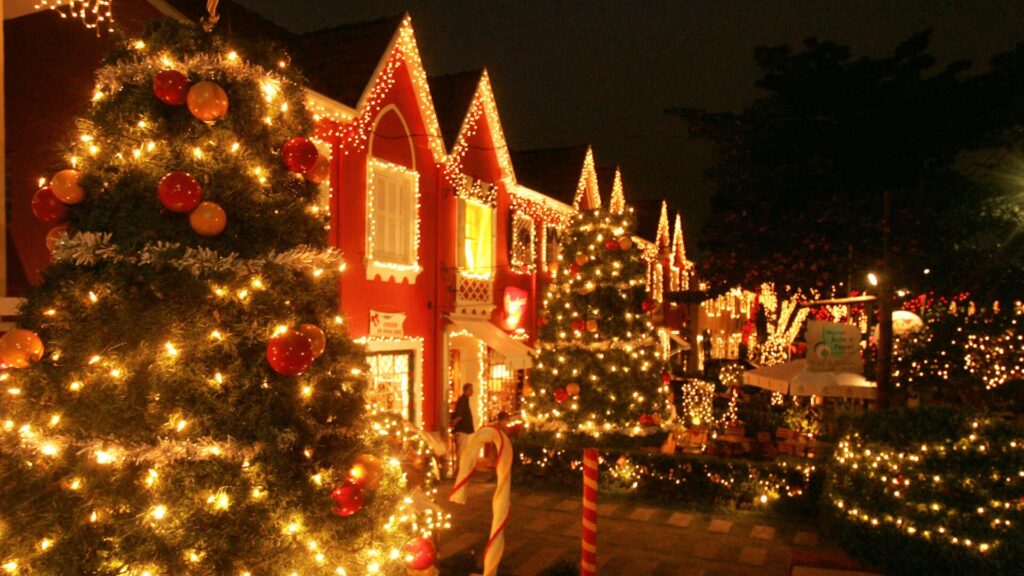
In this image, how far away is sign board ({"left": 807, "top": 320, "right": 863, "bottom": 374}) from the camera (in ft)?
37.6

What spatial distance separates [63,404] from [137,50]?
2.15 metres

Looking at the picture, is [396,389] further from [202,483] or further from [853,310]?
[853,310]

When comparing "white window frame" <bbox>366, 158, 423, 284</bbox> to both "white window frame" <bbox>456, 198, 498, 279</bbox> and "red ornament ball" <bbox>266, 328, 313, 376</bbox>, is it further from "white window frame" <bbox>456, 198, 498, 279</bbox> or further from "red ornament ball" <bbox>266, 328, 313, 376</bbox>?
"red ornament ball" <bbox>266, 328, 313, 376</bbox>

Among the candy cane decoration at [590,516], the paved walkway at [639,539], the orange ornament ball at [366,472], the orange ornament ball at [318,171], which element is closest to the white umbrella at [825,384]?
the paved walkway at [639,539]

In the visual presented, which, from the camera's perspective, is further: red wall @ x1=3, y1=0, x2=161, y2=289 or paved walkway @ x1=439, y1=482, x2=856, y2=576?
red wall @ x1=3, y1=0, x2=161, y2=289

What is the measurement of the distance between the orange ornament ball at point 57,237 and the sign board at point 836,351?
10.4m

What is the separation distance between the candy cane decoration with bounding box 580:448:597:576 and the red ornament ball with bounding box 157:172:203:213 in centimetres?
451

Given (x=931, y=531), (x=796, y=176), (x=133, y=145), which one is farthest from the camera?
(x=796, y=176)

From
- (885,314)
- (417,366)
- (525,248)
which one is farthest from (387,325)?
(885,314)

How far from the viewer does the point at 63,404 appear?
3994 mm

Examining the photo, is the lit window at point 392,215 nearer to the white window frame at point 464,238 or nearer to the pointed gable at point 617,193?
the white window frame at point 464,238

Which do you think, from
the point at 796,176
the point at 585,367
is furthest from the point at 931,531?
the point at 585,367

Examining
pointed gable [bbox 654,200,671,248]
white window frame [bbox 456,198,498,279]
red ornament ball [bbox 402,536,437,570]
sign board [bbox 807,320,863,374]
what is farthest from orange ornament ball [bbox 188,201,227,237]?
pointed gable [bbox 654,200,671,248]

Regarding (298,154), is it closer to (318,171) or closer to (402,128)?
(318,171)
